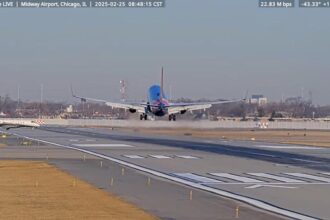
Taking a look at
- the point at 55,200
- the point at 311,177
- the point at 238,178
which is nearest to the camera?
the point at 55,200

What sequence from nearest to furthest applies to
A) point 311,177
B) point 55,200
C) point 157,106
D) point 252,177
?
point 55,200, point 252,177, point 311,177, point 157,106

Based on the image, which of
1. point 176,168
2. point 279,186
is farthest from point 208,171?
point 279,186

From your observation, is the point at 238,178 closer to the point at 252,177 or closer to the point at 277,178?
the point at 252,177

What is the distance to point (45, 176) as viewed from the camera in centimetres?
3084

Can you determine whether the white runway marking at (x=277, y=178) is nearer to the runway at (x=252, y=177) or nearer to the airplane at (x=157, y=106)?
the runway at (x=252, y=177)

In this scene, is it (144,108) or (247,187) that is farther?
(144,108)

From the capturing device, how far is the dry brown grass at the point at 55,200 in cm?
1884

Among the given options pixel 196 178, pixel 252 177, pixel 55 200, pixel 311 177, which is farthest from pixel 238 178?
pixel 55 200

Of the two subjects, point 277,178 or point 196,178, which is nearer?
point 196,178

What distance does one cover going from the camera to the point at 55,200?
22062 mm

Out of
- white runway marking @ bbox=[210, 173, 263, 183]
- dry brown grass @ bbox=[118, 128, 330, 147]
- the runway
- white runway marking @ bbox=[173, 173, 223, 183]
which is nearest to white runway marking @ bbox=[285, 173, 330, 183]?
the runway

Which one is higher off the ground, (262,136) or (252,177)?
(262,136)

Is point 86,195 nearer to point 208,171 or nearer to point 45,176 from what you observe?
point 45,176

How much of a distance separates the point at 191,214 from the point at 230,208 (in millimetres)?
2023
